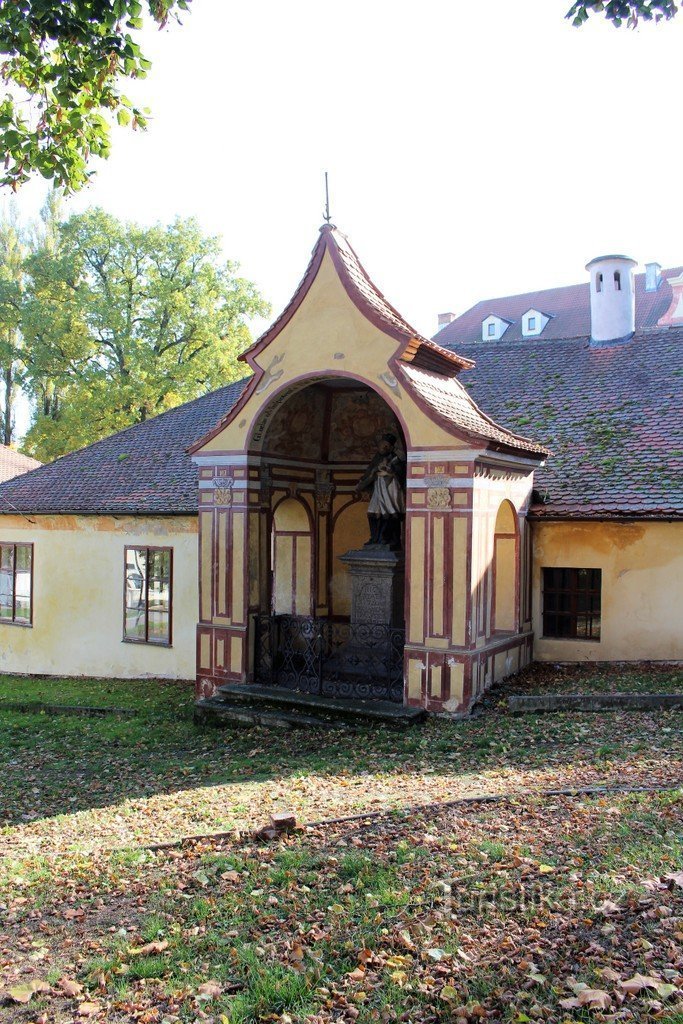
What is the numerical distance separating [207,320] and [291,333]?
1834 centimetres

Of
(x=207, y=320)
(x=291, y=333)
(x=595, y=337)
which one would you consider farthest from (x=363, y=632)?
(x=207, y=320)

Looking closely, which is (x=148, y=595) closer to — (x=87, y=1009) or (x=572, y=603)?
(x=572, y=603)

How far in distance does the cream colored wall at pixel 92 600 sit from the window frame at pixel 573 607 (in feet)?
23.1

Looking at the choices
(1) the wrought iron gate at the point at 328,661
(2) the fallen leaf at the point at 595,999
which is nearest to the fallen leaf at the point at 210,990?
(2) the fallen leaf at the point at 595,999

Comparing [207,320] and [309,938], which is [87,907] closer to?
[309,938]

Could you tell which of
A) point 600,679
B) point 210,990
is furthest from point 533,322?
point 210,990

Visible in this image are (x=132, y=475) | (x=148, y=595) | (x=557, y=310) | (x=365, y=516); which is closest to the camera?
(x=365, y=516)

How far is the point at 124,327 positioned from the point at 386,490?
19.8 metres

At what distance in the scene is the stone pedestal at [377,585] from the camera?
13.8 metres

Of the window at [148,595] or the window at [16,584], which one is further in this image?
the window at [16,584]

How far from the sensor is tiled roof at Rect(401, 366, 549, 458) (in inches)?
480

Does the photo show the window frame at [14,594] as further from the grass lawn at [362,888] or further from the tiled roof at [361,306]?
the grass lawn at [362,888]

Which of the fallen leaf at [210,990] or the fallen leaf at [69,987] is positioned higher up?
the fallen leaf at [210,990]

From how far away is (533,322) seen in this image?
132 ft
